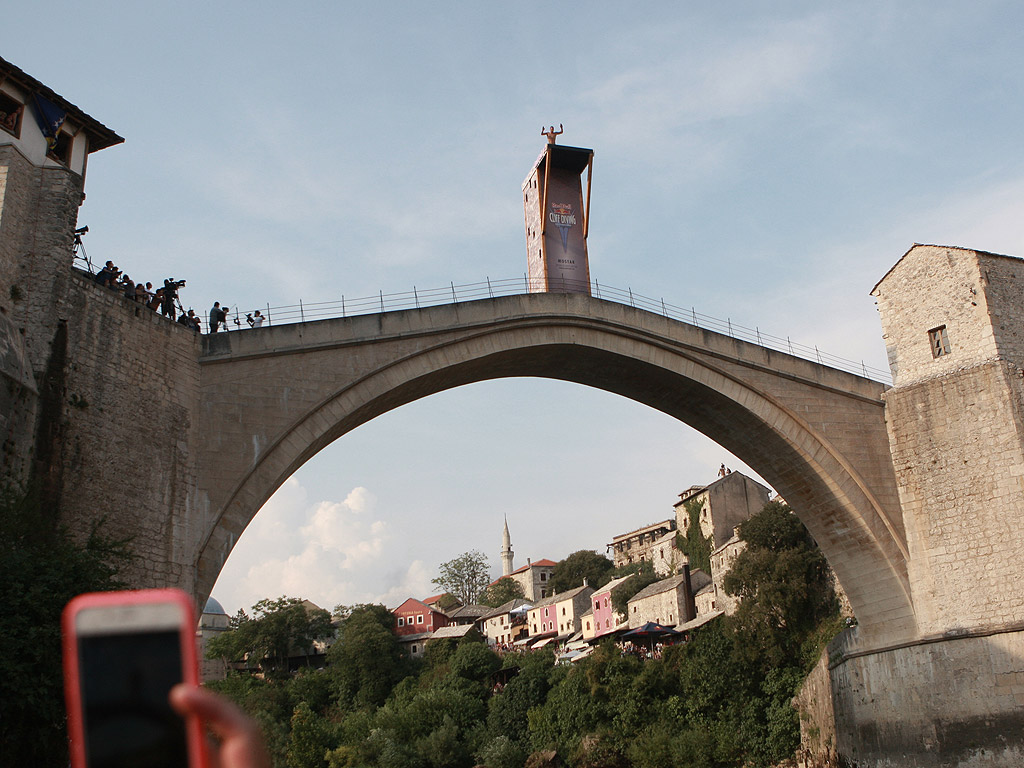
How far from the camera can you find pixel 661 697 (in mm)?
28766

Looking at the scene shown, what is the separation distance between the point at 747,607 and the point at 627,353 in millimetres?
12675

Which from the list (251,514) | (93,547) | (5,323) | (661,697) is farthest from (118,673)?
(661,697)

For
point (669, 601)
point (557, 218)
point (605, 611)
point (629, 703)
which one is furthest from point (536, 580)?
point (557, 218)

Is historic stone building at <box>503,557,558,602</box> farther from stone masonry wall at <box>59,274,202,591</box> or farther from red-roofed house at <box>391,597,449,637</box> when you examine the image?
stone masonry wall at <box>59,274,202,591</box>

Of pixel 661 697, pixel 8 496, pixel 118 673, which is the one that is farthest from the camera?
pixel 661 697

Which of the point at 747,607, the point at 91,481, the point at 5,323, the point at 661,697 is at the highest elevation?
the point at 5,323

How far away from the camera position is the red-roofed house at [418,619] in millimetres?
58016

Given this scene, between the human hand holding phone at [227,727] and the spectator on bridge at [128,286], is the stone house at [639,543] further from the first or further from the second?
the human hand holding phone at [227,727]

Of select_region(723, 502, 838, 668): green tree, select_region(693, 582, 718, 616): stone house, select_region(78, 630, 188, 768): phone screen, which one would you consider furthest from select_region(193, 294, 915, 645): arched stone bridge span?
select_region(693, 582, 718, 616): stone house

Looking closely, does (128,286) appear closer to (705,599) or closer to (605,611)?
(705,599)

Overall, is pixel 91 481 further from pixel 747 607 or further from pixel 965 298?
pixel 747 607

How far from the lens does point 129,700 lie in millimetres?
1634

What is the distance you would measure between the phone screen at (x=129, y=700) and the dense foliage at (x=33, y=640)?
311 inches

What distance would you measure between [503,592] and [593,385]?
53898mm
